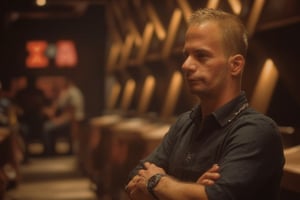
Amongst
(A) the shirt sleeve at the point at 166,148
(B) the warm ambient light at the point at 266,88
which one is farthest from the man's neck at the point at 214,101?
(B) the warm ambient light at the point at 266,88

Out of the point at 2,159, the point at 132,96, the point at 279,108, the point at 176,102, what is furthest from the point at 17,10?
the point at 279,108

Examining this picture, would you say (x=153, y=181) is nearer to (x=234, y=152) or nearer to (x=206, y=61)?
(x=234, y=152)

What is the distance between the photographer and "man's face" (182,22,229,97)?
2021 millimetres

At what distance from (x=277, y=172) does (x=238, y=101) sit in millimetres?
319

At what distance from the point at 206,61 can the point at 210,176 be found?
448 mm

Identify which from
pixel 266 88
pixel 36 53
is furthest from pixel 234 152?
pixel 36 53

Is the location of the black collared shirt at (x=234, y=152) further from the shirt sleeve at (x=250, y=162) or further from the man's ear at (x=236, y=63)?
the man's ear at (x=236, y=63)

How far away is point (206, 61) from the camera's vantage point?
6.70 feet

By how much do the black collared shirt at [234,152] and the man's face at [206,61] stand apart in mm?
99

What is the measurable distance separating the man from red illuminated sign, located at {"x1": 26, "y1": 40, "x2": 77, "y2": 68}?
11.5 m

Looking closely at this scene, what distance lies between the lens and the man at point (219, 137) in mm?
1846

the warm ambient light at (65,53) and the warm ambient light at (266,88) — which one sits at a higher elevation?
the warm ambient light at (266,88)

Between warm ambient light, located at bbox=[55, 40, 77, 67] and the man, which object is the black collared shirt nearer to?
the man

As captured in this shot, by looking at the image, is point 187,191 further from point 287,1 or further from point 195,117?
point 287,1
